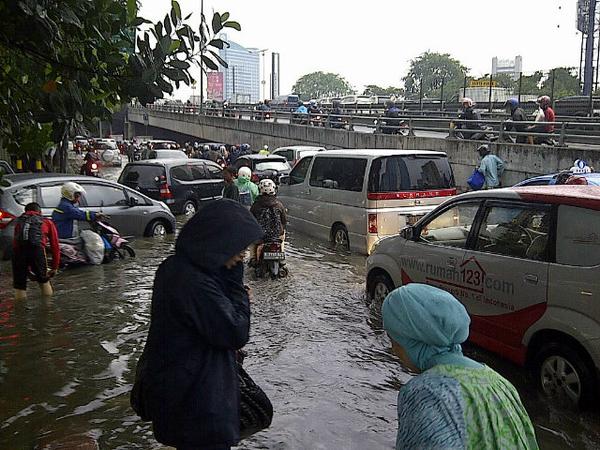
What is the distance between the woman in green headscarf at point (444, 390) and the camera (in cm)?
218

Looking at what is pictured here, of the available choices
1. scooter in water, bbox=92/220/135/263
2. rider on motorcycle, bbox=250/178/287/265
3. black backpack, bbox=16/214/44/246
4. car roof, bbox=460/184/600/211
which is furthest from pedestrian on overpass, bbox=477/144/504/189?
black backpack, bbox=16/214/44/246

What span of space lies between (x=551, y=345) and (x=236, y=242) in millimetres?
3580

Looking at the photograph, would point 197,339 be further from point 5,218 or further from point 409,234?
point 5,218

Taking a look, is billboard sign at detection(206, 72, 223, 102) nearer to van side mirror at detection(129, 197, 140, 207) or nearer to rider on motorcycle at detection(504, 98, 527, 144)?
rider on motorcycle at detection(504, 98, 527, 144)

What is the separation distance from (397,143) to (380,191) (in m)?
11.4

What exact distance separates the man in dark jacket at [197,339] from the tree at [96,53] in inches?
72.5

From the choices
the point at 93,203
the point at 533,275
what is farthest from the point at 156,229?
the point at 533,275

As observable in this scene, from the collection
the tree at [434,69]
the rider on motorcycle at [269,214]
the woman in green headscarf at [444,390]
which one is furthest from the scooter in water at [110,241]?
the tree at [434,69]

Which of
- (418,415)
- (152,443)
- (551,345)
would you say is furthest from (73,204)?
(418,415)

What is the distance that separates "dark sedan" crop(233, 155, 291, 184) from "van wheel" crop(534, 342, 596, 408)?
14.2m

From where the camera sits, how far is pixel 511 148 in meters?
16.7

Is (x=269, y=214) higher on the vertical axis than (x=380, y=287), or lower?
higher

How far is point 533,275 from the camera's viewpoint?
5.67 metres

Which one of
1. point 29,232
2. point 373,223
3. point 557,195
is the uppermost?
point 557,195
